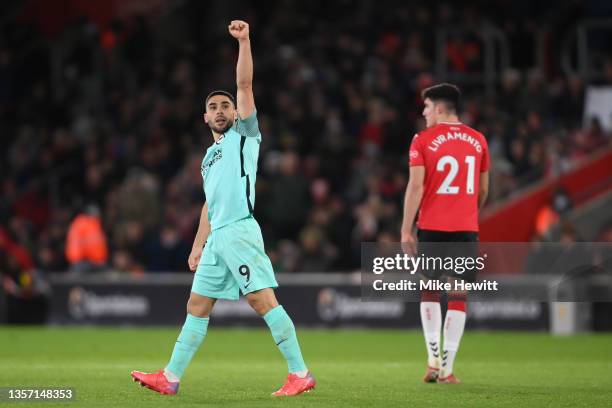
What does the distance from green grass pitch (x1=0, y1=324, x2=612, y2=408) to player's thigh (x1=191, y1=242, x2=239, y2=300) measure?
2.44 feet

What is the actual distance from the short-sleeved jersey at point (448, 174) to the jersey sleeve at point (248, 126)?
1.67m

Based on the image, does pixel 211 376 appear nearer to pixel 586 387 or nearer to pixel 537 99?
pixel 586 387

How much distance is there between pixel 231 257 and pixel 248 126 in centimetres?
96

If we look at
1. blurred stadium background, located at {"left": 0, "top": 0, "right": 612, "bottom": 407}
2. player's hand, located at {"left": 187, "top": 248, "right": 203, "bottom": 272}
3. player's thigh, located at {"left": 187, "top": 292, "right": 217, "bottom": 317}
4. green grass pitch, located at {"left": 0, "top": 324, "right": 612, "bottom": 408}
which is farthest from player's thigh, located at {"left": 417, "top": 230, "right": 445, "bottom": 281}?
blurred stadium background, located at {"left": 0, "top": 0, "right": 612, "bottom": 407}

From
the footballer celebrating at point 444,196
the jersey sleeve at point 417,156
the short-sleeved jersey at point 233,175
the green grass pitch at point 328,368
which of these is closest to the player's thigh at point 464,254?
the footballer celebrating at point 444,196

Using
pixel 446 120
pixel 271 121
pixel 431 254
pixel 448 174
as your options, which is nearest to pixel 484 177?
pixel 448 174

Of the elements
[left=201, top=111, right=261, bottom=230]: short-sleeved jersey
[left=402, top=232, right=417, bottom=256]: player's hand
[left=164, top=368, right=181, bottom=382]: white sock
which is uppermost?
[left=201, top=111, right=261, bottom=230]: short-sleeved jersey

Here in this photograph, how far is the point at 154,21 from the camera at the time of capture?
29094 mm

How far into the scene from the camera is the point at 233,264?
973cm

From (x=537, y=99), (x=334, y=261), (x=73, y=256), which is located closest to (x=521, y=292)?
(x=334, y=261)

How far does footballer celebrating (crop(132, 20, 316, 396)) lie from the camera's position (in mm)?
9734

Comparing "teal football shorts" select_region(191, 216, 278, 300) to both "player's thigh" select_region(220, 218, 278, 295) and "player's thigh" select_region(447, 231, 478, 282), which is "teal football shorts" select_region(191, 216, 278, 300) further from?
"player's thigh" select_region(447, 231, 478, 282)

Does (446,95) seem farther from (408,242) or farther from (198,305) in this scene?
(198,305)

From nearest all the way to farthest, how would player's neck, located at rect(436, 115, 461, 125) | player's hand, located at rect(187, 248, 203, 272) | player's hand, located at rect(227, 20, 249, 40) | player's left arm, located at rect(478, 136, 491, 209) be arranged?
player's hand, located at rect(227, 20, 249, 40), player's hand, located at rect(187, 248, 203, 272), player's neck, located at rect(436, 115, 461, 125), player's left arm, located at rect(478, 136, 491, 209)
